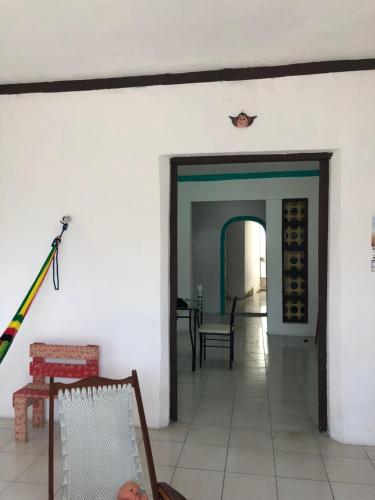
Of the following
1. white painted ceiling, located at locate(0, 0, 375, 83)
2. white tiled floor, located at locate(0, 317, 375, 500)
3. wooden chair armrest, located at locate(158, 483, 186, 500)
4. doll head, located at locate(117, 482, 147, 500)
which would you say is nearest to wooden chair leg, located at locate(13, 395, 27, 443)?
white tiled floor, located at locate(0, 317, 375, 500)

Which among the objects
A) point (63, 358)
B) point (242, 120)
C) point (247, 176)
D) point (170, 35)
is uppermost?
point (170, 35)

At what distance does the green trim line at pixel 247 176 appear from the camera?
6.74m

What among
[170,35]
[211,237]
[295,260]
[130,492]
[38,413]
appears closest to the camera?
[130,492]

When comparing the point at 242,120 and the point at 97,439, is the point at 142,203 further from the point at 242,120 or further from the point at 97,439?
the point at 97,439

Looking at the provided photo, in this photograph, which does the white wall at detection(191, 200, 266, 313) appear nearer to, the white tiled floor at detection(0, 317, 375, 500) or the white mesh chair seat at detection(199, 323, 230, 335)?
the white mesh chair seat at detection(199, 323, 230, 335)

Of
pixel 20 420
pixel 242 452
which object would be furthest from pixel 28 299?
pixel 242 452

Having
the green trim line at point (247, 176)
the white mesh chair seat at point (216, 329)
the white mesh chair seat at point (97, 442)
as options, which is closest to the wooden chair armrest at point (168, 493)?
the white mesh chair seat at point (97, 442)

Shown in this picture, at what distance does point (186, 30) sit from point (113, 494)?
2607 mm

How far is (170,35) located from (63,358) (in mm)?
2465

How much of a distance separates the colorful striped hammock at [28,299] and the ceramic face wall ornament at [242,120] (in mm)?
1497

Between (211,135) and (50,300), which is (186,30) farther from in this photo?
(50,300)

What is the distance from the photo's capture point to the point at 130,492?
6.31 ft

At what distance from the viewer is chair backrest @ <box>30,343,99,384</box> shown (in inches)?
130

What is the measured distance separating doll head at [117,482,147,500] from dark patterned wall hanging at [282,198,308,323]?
5.25 m
